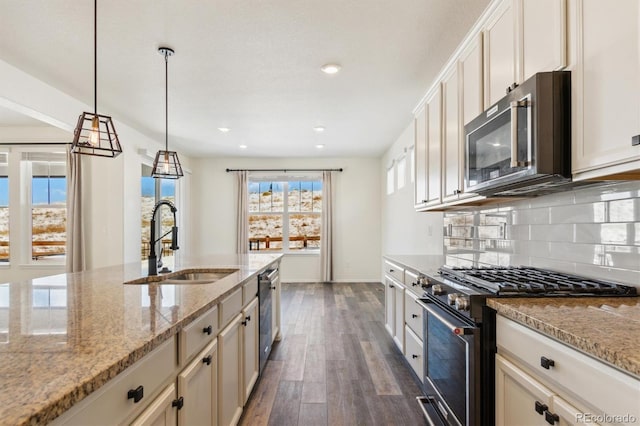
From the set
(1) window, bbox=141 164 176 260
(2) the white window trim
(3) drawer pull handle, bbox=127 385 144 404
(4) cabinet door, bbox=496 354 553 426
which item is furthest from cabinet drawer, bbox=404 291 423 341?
(2) the white window trim

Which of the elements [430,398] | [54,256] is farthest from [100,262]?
[430,398]

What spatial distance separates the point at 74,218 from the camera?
456 cm

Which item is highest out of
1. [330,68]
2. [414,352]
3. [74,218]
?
[330,68]

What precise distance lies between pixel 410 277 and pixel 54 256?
17.2 ft

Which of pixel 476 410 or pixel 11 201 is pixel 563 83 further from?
pixel 11 201

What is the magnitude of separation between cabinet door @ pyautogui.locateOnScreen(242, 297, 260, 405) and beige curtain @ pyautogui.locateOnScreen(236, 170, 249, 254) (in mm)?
4605

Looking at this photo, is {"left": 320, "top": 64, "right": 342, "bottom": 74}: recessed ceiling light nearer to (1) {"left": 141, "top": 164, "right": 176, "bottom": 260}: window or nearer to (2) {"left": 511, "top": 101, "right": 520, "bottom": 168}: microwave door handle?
(2) {"left": 511, "top": 101, "right": 520, "bottom": 168}: microwave door handle

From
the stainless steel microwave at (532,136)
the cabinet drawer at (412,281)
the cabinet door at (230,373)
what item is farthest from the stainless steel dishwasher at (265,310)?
the stainless steel microwave at (532,136)

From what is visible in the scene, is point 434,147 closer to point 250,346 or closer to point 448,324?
point 448,324

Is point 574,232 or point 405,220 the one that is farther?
point 405,220

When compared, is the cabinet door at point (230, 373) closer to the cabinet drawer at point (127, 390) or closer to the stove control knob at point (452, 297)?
the cabinet drawer at point (127, 390)

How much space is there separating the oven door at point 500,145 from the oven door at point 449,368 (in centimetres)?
72

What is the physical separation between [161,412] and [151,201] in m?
5.32

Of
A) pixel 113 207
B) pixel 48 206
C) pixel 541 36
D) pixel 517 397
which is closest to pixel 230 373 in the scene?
pixel 517 397
